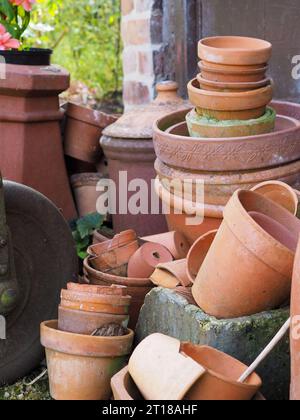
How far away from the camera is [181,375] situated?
2004 millimetres

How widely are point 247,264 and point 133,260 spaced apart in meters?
0.90

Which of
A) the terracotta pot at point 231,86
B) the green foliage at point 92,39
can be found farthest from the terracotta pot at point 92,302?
the green foliage at point 92,39

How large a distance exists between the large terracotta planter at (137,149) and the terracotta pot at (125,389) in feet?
5.02

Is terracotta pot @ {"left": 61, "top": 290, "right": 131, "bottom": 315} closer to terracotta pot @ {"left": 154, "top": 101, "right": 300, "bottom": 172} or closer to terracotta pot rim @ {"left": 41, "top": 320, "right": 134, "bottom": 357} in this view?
terracotta pot rim @ {"left": 41, "top": 320, "right": 134, "bottom": 357}

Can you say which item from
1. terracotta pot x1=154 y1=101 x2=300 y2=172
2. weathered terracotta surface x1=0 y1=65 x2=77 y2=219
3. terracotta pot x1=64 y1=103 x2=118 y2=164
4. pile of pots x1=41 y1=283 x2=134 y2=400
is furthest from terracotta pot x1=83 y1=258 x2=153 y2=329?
terracotta pot x1=64 y1=103 x2=118 y2=164

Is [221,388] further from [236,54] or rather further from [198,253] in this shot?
[236,54]

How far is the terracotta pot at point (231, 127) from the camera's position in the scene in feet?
9.29

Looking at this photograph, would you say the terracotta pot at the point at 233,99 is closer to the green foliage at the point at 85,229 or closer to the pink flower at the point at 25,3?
the green foliage at the point at 85,229

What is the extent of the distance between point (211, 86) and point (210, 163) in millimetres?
318

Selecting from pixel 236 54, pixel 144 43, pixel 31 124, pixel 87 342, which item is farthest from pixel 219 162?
pixel 144 43

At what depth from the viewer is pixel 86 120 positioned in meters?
4.04

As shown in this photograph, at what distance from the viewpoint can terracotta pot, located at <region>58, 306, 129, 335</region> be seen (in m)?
2.54

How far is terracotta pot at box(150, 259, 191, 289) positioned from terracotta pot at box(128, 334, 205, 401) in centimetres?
49
